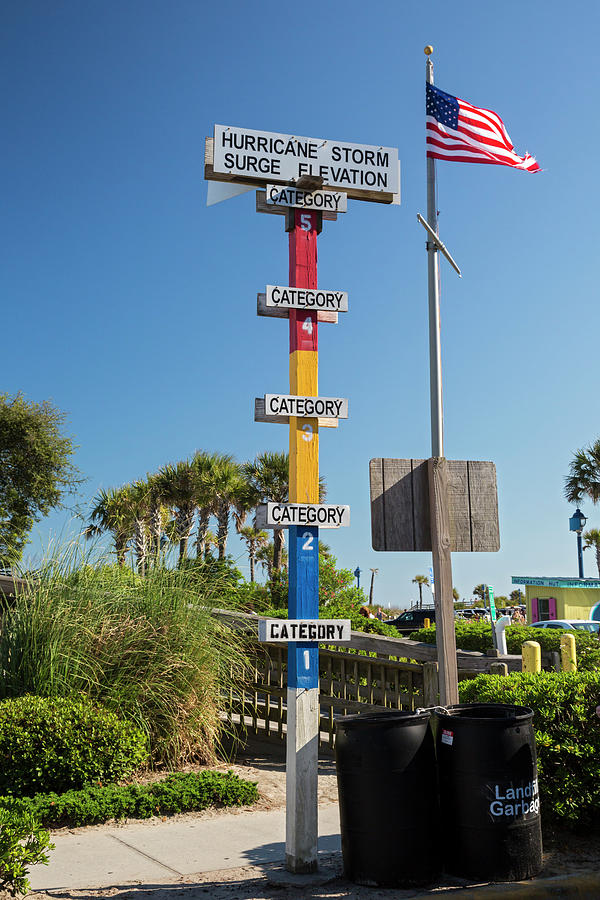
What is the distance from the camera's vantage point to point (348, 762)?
4641mm

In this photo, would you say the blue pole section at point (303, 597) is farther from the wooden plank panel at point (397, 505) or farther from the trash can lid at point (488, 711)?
the trash can lid at point (488, 711)

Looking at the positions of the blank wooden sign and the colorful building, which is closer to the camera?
the blank wooden sign

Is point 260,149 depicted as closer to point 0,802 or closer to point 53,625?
point 53,625

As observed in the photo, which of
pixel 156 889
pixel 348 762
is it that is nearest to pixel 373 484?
pixel 348 762

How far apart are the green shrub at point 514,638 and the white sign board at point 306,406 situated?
892 cm

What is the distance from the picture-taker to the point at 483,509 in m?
6.18

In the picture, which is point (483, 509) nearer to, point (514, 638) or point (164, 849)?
point (164, 849)

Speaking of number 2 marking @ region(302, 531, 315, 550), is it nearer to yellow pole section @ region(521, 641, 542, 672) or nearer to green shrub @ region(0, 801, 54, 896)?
green shrub @ region(0, 801, 54, 896)

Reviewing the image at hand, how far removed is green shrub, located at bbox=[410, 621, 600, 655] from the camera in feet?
44.7

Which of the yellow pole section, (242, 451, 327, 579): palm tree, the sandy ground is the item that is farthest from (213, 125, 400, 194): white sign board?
(242, 451, 327, 579): palm tree

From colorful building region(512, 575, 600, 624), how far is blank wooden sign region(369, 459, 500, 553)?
103 feet

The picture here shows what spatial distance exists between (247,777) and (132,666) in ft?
5.15

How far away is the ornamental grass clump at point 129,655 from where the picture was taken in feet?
24.4

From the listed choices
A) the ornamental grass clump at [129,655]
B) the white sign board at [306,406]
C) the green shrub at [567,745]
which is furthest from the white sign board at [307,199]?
the ornamental grass clump at [129,655]
